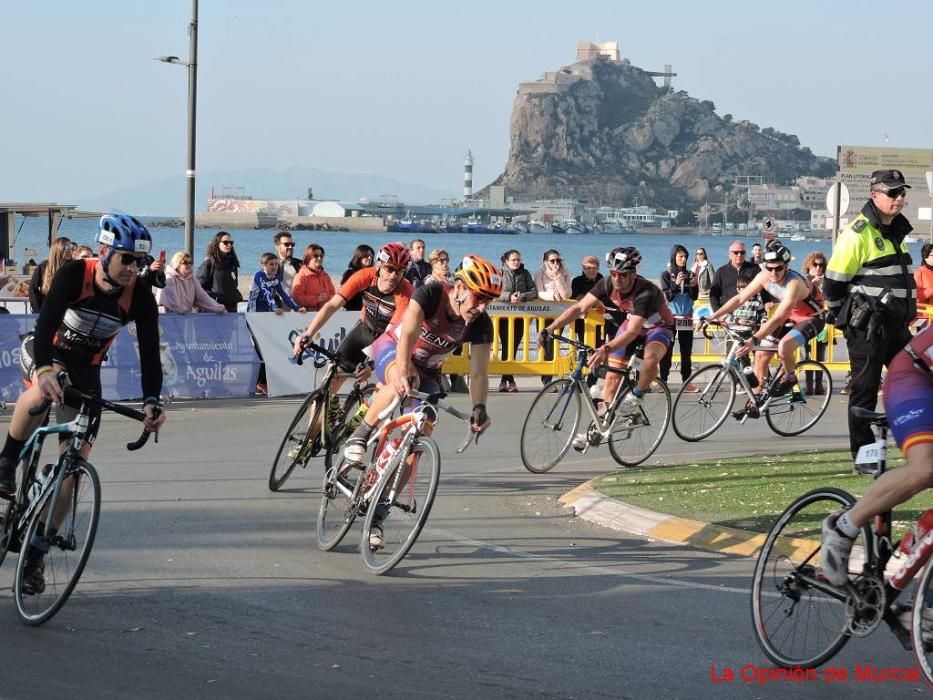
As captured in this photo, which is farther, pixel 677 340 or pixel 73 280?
pixel 677 340

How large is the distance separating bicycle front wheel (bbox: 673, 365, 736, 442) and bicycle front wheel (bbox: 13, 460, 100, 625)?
9040 mm

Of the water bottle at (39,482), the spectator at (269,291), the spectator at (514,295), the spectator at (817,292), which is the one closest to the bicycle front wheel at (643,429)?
the spectator at (817,292)

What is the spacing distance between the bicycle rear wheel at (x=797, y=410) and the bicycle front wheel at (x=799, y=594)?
30.7 feet

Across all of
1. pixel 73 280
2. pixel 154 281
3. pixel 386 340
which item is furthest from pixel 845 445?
pixel 73 280

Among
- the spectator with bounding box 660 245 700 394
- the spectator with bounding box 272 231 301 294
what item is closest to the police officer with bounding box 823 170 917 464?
the spectator with bounding box 660 245 700 394

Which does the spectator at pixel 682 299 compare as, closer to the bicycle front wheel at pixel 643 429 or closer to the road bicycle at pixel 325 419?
the bicycle front wheel at pixel 643 429

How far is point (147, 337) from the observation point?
7859 millimetres

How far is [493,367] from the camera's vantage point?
20.5m

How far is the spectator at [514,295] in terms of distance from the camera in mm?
20609

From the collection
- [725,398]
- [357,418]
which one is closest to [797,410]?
[725,398]

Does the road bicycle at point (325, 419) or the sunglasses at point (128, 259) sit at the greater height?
the sunglasses at point (128, 259)

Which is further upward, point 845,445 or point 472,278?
point 472,278

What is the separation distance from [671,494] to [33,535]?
5.45m

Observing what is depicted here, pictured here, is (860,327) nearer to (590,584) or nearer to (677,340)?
(590,584)
